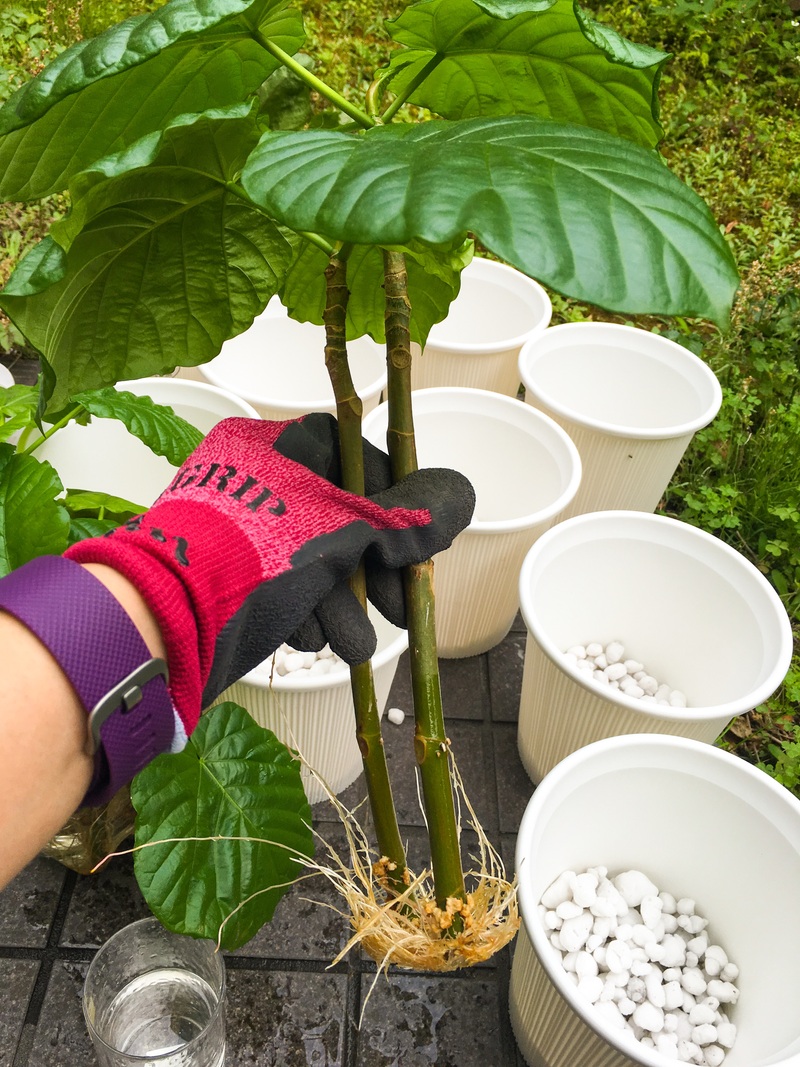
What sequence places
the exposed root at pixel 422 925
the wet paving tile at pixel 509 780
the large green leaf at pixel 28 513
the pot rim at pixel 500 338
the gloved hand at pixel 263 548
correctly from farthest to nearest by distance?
the pot rim at pixel 500 338
the wet paving tile at pixel 509 780
the large green leaf at pixel 28 513
the exposed root at pixel 422 925
the gloved hand at pixel 263 548

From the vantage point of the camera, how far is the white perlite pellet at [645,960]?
1.16m

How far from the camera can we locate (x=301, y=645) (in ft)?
2.80

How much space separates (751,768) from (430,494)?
0.66 meters

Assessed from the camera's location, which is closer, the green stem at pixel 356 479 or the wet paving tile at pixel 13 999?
the green stem at pixel 356 479

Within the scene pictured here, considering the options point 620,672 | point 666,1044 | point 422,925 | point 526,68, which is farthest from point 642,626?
point 526,68

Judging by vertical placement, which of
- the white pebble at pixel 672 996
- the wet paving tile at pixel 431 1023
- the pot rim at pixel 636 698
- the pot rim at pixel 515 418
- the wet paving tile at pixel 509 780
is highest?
the pot rim at pixel 515 418

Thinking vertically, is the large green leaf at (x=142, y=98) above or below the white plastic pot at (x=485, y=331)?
above

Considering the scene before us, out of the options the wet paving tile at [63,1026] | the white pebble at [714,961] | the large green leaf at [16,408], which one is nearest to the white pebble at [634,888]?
the white pebble at [714,961]

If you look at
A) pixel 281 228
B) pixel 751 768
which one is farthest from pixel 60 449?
pixel 751 768

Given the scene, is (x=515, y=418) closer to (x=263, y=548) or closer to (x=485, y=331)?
(x=485, y=331)

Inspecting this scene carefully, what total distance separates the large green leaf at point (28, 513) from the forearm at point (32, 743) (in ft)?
1.29

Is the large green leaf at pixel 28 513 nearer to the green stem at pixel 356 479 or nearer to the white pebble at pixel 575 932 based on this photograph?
the green stem at pixel 356 479

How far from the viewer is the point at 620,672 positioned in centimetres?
162

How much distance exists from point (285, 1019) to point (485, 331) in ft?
5.87
